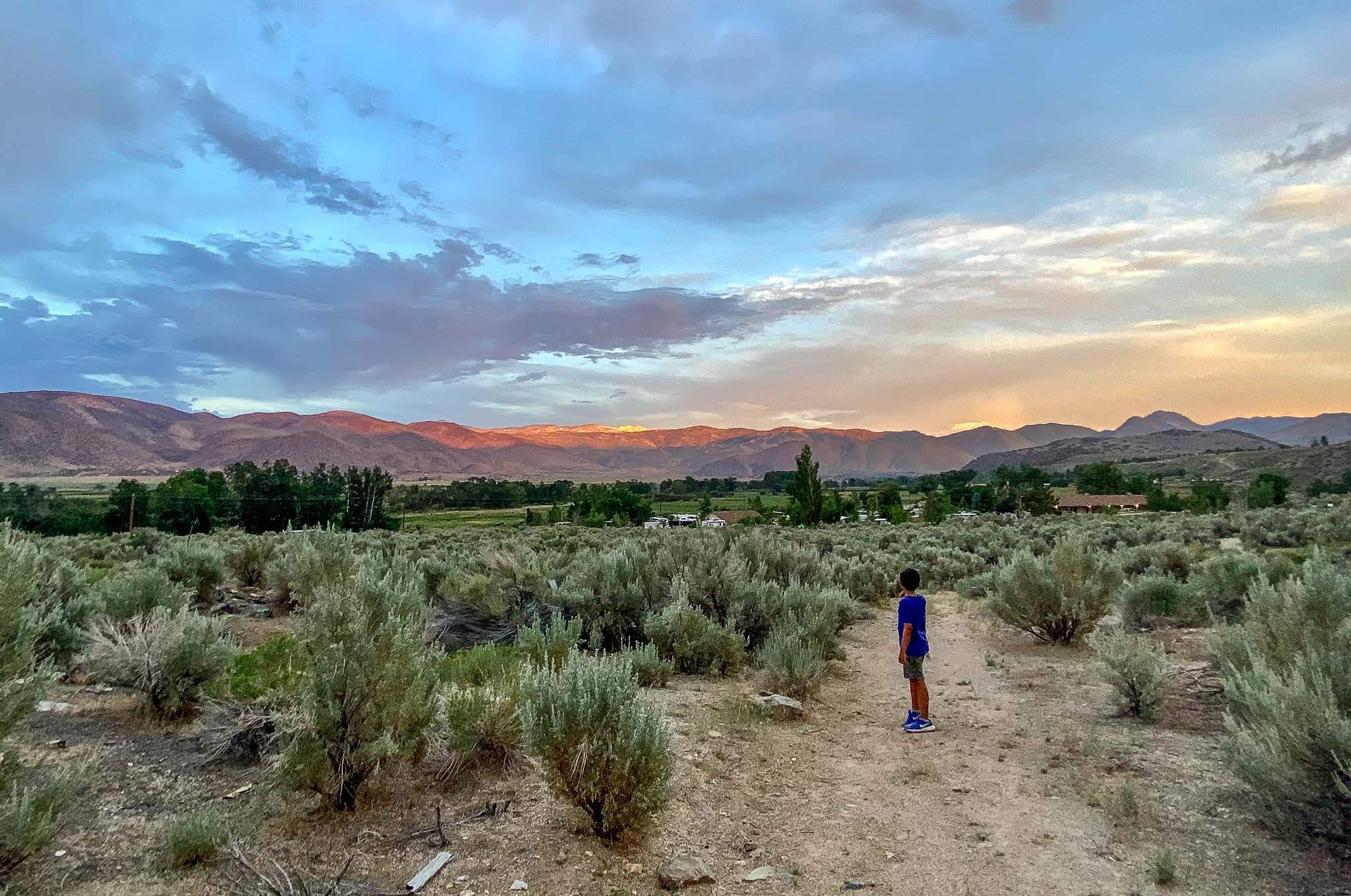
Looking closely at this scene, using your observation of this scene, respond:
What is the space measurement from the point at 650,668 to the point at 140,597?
19.9 ft

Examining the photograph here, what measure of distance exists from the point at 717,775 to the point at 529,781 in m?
1.61

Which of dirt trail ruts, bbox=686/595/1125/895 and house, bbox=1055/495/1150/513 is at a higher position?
dirt trail ruts, bbox=686/595/1125/895

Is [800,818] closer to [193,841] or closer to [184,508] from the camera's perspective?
[193,841]

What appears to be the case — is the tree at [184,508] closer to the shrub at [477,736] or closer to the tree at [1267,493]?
the shrub at [477,736]

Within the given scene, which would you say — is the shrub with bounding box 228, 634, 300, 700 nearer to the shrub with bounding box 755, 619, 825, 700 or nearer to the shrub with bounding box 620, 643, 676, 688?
the shrub with bounding box 620, 643, 676, 688

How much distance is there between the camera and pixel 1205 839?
16.0ft

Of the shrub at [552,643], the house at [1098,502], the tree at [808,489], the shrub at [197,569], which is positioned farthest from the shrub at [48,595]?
the house at [1098,502]

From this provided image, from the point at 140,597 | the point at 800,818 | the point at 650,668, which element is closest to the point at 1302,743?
the point at 800,818

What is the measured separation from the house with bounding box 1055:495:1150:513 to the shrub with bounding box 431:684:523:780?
73.5 m

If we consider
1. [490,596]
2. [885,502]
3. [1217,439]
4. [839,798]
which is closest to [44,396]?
[885,502]

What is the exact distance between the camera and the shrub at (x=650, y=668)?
863 centimetres

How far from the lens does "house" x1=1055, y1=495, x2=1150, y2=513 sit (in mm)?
72312

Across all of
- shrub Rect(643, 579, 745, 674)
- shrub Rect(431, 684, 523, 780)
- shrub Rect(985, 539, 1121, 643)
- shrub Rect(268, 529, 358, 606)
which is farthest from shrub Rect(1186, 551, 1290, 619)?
shrub Rect(268, 529, 358, 606)

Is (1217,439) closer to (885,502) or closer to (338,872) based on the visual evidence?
(885,502)
